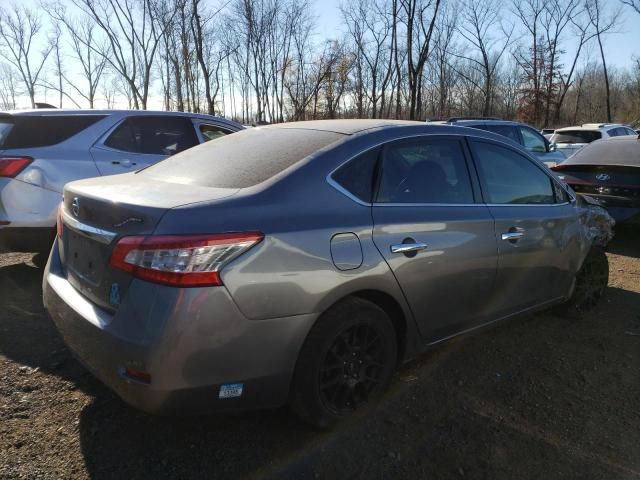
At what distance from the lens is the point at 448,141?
3227 mm

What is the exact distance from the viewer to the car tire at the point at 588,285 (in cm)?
431

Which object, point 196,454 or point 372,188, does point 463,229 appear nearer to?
point 372,188

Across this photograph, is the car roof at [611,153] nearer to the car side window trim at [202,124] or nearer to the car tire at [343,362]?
the car side window trim at [202,124]

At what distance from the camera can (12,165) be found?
446 centimetres

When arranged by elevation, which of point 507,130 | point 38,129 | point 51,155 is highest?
point 507,130

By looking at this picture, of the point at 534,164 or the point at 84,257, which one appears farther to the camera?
the point at 534,164

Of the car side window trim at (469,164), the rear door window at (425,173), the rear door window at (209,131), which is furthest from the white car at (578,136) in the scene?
the rear door window at (425,173)

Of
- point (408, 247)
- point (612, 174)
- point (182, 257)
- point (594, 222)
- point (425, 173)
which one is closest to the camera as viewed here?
point (182, 257)

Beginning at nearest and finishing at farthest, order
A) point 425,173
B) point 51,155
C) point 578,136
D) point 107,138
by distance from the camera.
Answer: point 425,173 < point 51,155 < point 107,138 < point 578,136

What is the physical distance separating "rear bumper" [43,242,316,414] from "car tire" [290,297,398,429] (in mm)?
97

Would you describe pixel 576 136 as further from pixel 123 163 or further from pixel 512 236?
pixel 123 163

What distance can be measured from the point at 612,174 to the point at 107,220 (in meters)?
6.37

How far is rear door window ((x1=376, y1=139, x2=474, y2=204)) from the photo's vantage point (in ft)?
9.32

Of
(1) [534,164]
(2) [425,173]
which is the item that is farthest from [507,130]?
(2) [425,173]
